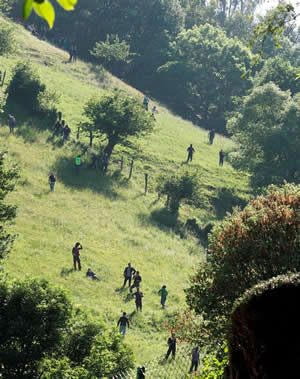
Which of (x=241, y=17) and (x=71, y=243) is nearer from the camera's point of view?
(x=71, y=243)

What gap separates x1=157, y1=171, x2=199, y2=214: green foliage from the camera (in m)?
45.8

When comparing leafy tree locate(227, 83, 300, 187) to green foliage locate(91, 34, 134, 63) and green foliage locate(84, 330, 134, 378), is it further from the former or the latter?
green foliage locate(84, 330, 134, 378)

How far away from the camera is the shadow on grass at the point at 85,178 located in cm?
4147

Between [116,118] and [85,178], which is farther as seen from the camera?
[116,118]

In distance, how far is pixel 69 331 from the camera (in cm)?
1520

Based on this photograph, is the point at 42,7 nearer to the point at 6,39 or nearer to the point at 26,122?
the point at 26,122

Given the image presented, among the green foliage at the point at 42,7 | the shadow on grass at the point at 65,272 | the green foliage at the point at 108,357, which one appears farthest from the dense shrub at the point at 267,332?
the shadow on grass at the point at 65,272

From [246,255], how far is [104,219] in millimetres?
24525

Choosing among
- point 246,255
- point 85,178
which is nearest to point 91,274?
point 246,255

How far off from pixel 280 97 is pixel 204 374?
48355 mm

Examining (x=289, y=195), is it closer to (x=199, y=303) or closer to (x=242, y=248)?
(x=242, y=248)

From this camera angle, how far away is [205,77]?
81625 millimetres

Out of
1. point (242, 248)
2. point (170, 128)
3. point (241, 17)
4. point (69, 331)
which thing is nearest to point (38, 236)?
point (69, 331)

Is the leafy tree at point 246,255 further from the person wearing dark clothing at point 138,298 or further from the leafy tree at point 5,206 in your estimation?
the person wearing dark clothing at point 138,298
